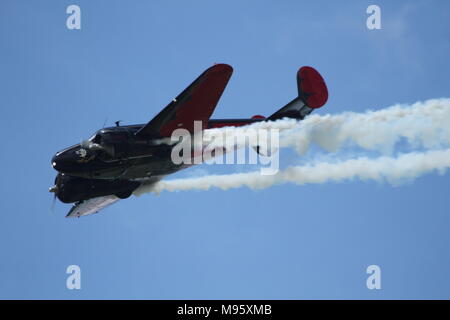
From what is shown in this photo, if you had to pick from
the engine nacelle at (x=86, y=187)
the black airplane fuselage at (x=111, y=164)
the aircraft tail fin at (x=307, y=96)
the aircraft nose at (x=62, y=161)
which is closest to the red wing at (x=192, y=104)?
the black airplane fuselage at (x=111, y=164)

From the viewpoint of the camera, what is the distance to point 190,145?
1017 inches

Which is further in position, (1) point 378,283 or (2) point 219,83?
(1) point 378,283

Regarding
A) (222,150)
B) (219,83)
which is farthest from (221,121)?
(219,83)

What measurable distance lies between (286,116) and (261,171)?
2.96m

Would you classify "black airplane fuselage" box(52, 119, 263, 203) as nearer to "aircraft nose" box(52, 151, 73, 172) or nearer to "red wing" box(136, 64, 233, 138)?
"aircraft nose" box(52, 151, 73, 172)

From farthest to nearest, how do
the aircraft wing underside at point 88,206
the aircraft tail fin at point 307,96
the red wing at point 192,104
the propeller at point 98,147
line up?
the aircraft wing underside at point 88,206 < the aircraft tail fin at point 307,96 < the red wing at point 192,104 < the propeller at point 98,147

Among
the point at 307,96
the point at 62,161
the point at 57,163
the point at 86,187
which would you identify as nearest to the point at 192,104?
the point at 62,161

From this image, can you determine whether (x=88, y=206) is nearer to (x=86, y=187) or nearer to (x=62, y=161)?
(x=86, y=187)

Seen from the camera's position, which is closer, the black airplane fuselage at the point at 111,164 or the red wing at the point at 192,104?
the black airplane fuselage at the point at 111,164

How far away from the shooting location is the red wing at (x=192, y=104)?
2442 cm

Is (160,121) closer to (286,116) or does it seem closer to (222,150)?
(222,150)

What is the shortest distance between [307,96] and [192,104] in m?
6.02

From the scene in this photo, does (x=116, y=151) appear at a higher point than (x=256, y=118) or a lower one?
lower

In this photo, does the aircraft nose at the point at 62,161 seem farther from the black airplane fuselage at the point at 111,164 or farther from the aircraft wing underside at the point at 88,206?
the aircraft wing underside at the point at 88,206
